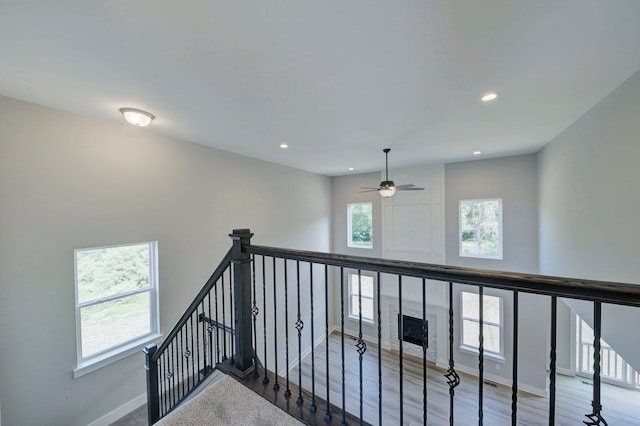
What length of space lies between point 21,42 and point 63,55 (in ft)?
0.61

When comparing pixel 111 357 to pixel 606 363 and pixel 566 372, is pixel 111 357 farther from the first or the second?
pixel 606 363

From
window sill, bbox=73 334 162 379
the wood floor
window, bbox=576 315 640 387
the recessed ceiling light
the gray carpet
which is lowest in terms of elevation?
the wood floor

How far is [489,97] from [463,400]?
5379mm

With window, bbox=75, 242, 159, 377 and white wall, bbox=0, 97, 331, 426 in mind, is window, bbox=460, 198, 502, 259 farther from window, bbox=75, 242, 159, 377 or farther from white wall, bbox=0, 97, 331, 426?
window, bbox=75, 242, 159, 377

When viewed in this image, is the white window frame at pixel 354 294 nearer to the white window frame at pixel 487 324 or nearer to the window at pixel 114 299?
the white window frame at pixel 487 324

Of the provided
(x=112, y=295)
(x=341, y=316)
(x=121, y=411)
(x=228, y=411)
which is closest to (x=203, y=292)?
(x=228, y=411)

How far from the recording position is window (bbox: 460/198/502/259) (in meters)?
5.25

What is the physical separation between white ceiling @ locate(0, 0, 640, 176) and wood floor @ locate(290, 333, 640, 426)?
486 centimetres

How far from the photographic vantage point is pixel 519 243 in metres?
4.95

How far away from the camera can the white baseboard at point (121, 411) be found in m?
2.78

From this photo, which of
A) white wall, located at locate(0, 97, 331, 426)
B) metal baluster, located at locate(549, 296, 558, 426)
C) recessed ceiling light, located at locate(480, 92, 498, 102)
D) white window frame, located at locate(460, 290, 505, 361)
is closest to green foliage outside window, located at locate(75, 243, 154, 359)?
white wall, located at locate(0, 97, 331, 426)

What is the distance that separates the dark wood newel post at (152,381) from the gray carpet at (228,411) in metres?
1.21

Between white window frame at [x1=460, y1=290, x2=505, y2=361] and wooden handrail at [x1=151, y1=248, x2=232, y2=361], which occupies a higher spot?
wooden handrail at [x1=151, y1=248, x2=232, y2=361]

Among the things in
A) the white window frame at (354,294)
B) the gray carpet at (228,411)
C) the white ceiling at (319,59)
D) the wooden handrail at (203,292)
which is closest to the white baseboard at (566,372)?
the white window frame at (354,294)
